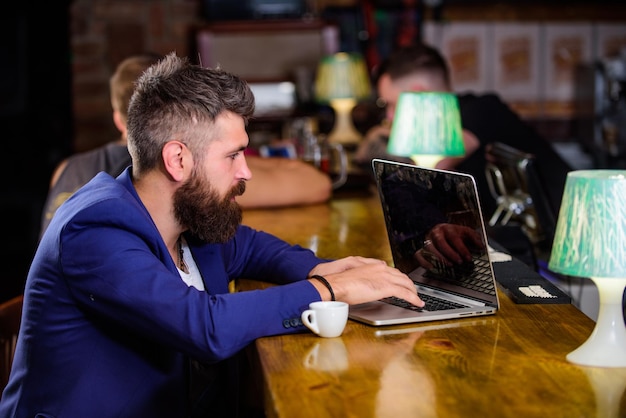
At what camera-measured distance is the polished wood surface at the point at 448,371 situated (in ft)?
4.22

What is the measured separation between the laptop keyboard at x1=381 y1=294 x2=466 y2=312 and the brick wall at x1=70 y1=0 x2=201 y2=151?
4.92 m

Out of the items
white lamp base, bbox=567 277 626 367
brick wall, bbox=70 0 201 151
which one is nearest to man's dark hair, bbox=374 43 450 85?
white lamp base, bbox=567 277 626 367

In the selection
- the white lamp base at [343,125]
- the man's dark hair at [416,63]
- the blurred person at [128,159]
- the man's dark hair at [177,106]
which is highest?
the man's dark hair at [177,106]

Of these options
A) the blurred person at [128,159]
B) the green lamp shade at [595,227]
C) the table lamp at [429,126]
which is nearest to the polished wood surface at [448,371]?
the green lamp shade at [595,227]

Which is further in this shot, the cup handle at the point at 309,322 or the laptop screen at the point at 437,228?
the laptop screen at the point at 437,228

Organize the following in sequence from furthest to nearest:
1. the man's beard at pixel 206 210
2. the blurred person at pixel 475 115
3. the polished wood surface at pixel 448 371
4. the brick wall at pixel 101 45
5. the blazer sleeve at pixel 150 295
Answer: the brick wall at pixel 101 45
the blurred person at pixel 475 115
the man's beard at pixel 206 210
the blazer sleeve at pixel 150 295
the polished wood surface at pixel 448 371

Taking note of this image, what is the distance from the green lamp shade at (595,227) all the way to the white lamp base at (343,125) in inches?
160

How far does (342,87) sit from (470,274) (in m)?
3.69

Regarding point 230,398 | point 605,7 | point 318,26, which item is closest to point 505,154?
point 230,398

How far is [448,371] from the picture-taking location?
4.73ft

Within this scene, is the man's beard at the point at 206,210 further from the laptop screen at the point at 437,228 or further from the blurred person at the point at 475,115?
the blurred person at the point at 475,115

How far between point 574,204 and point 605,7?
6122 millimetres

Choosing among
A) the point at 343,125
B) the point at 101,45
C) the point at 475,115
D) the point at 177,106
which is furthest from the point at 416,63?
the point at 101,45

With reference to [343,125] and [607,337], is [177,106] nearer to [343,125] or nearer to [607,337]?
[607,337]
